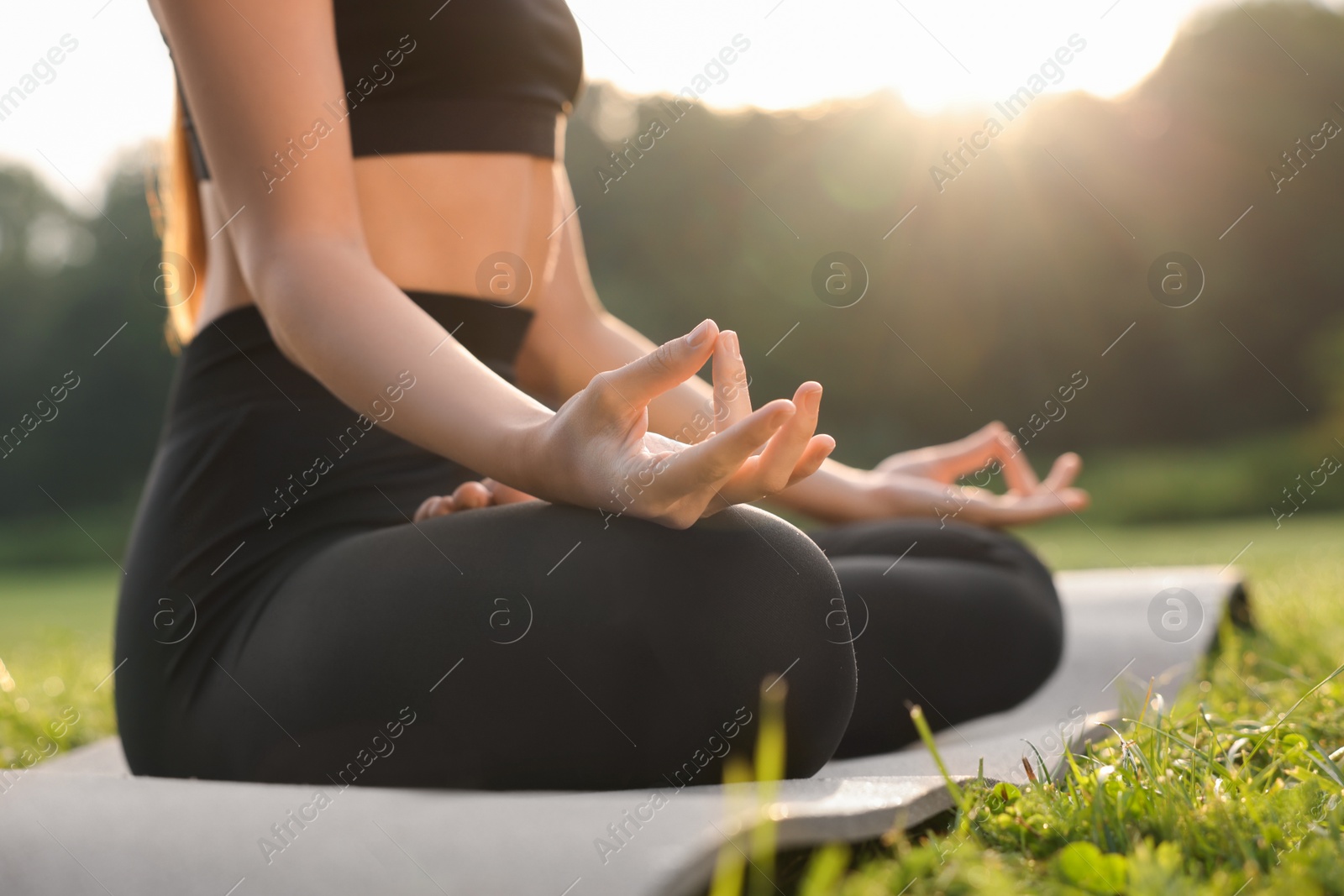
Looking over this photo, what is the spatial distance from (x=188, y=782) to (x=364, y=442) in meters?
0.47

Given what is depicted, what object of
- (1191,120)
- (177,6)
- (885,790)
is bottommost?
(885,790)

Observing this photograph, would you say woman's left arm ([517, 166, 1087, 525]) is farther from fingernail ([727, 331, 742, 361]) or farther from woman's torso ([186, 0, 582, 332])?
fingernail ([727, 331, 742, 361])

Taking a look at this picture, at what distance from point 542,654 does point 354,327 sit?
42 cm

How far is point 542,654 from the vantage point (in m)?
0.99

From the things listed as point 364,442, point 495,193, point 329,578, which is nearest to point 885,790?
point 329,578

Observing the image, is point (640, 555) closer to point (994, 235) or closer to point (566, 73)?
point (566, 73)

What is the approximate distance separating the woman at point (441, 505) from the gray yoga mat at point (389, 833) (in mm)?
91

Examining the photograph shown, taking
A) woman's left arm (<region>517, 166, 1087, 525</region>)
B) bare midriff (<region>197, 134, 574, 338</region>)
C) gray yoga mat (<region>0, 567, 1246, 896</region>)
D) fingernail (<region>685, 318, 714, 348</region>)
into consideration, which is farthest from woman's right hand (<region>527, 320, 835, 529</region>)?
Answer: woman's left arm (<region>517, 166, 1087, 525</region>)

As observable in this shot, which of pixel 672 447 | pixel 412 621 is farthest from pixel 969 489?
pixel 412 621

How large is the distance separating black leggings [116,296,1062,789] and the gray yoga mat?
8 cm

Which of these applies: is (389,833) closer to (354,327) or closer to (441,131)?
(354,327)

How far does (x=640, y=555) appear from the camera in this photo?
98cm

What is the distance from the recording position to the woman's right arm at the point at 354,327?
893mm

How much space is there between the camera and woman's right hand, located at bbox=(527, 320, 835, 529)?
2.81ft
